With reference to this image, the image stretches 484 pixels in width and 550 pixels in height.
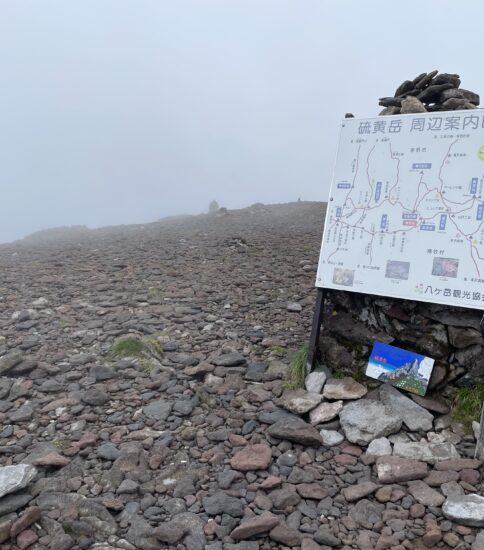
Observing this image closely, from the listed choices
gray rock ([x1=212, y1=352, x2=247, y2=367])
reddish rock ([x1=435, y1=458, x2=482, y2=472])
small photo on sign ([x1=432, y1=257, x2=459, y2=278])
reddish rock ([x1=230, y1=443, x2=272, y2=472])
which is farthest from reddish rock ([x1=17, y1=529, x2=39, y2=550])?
small photo on sign ([x1=432, y1=257, x2=459, y2=278])

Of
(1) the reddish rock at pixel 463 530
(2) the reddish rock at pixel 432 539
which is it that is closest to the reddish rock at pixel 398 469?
(1) the reddish rock at pixel 463 530

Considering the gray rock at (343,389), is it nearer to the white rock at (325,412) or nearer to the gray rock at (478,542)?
the white rock at (325,412)

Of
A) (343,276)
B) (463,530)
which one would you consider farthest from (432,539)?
(343,276)

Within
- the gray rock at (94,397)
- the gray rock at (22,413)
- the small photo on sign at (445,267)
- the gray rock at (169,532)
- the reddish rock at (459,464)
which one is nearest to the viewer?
the gray rock at (169,532)

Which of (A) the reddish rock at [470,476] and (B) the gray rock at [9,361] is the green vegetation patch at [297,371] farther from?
(B) the gray rock at [9,361]

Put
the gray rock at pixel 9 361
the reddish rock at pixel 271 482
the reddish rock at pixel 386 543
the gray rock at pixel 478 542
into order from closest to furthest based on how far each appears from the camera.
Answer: the gray rock at pixel 478 542, the reddish rock at pixel 386 543, the reddish rock at pixel 271 482, the gray rock at pixel 9 361

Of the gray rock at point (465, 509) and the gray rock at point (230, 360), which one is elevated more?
the gray rock at point (230, 360)

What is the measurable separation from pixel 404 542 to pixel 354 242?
3.66 m

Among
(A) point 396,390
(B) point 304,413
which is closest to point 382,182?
(A) point 396,390

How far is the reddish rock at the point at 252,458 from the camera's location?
507 cm

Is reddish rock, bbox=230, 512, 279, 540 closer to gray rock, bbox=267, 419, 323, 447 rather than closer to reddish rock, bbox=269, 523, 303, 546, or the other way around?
reddish rock, bbox=269, 523, 303, 546

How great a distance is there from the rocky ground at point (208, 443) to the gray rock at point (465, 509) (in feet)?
0.04

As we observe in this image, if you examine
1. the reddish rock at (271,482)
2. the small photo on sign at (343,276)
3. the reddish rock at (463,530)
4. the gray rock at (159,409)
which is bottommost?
the reddish rock at (271,482)

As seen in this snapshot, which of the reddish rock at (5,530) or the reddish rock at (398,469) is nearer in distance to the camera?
the reddish rock at (5,530)
